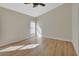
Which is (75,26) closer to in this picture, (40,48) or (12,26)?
(40,48)

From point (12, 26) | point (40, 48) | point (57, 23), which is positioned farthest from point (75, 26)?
point (12, 26)

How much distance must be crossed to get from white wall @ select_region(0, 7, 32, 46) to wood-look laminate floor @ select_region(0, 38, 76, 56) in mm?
104

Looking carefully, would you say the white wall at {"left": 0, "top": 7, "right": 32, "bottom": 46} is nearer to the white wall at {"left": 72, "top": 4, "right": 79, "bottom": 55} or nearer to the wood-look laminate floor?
the wood-look laminate floor

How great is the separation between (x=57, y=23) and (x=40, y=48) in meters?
0.54

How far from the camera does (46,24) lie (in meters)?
2.00

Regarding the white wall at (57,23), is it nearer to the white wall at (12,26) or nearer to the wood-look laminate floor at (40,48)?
the wood-look laminate floor at (40,48)

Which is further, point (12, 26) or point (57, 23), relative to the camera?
point (57, 23)

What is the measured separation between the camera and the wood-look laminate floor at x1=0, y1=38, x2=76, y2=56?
5.49 feet

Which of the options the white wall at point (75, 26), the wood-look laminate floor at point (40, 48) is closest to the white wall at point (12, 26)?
the wood-look laminate floor at point (40, 48)

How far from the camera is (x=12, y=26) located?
5.97 feet

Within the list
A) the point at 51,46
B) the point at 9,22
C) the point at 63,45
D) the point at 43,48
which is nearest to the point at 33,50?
the point at 43,48

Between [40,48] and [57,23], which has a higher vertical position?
[57,23]

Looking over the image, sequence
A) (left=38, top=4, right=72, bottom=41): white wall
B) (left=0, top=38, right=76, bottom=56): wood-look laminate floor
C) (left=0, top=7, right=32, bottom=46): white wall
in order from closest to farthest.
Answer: (left=0, top=38, right=76, bottom=56): wood-look laminate floor, (left=0, top=7, right=32, bottom=46): white wall, (left=38, top=4, right=72, bottom=41): white wall

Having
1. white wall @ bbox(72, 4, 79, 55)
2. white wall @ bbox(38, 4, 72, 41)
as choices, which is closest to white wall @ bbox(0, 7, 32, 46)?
white wall @ bbox(38, 4, 72, 41)
